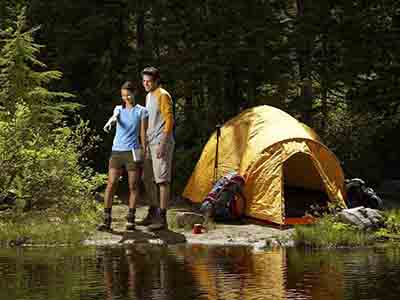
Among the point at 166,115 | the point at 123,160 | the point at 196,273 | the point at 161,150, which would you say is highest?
the point at 166,115

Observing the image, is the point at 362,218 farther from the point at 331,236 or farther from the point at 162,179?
the point at 162,179

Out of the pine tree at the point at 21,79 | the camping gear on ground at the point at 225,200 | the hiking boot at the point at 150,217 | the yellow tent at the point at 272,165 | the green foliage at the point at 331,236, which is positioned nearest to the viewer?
the green foliage at the point at 331,236

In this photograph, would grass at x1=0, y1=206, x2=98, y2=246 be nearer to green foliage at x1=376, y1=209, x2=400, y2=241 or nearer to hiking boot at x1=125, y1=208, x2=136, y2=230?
hiking boot at x1=125, y1=208, x2=136, y2=230

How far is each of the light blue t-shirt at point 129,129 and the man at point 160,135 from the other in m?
0.26

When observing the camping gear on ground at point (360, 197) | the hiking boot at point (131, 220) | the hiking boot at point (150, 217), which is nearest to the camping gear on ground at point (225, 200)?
the hiking boot at point (150, 217)

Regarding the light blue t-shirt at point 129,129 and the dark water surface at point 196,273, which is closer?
the dark water surface at point 196,273

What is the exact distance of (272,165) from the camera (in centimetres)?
1427

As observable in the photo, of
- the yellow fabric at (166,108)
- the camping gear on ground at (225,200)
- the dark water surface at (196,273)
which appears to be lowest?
the dark water surface at (196,273)

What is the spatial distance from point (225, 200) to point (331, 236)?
3526 mm

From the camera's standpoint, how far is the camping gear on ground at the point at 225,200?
13.8m

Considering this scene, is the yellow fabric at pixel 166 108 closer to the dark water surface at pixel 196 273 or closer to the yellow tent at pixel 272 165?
the dark water surface at pixel 196 273

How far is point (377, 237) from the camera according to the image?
11078 millimetres

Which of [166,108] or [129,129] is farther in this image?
[166,108]

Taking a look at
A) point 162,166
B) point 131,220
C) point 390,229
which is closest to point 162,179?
point 162,166
